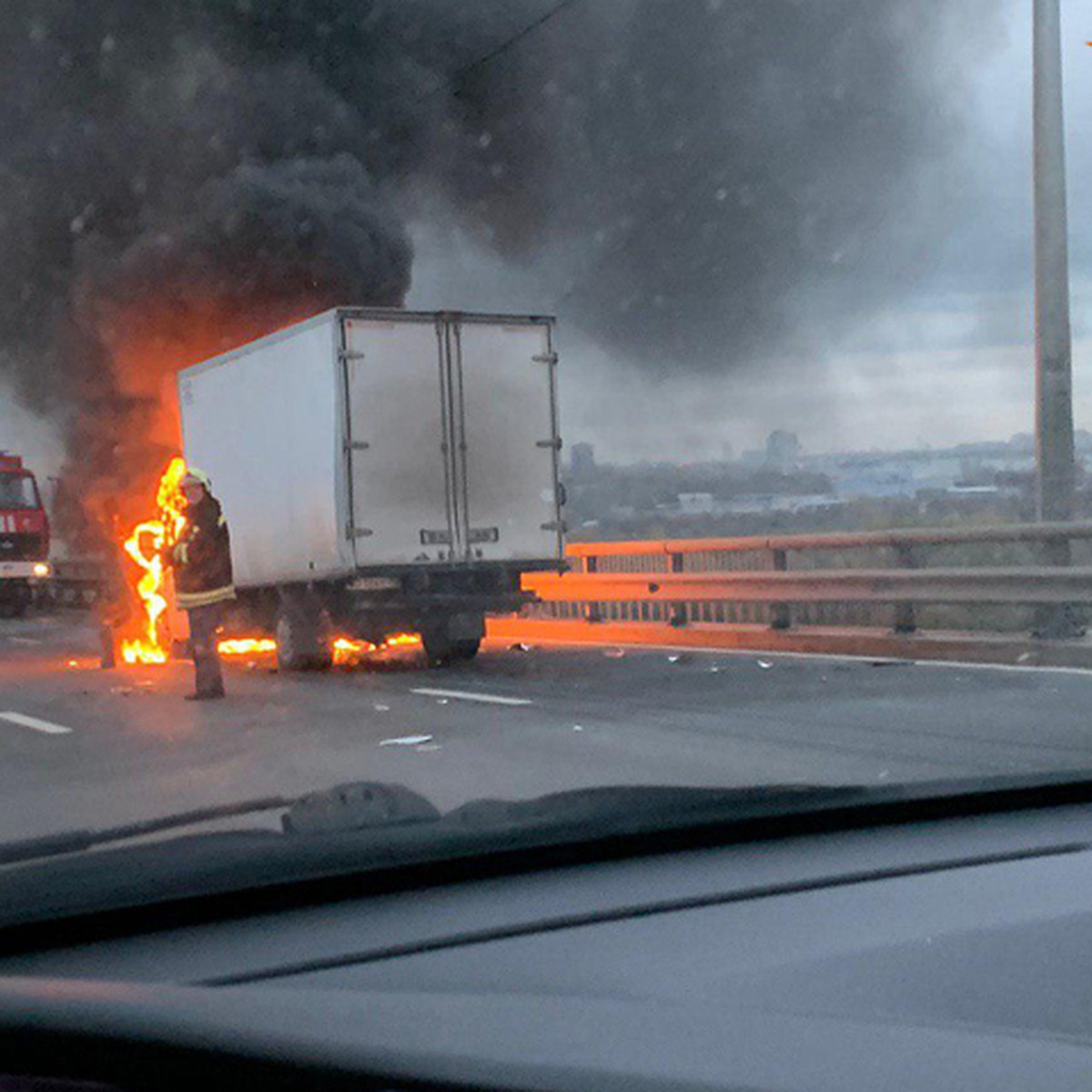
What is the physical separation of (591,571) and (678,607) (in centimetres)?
205

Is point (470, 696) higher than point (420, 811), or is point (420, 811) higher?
point (420, 811)

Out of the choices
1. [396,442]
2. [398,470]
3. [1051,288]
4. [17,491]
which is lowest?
[398,470]

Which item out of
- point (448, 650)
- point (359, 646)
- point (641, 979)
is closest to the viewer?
point (641, 979)

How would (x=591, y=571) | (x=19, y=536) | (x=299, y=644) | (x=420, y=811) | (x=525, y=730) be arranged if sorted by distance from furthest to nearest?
(x=19, y=536), (x=591, y=571), (x=299, y=644), (x=525, y=730), (x=420, y=811)

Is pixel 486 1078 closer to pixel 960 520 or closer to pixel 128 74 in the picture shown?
pixel 960 520

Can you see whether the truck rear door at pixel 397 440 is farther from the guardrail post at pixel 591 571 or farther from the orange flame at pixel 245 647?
the guardrail post at pixel 591 571

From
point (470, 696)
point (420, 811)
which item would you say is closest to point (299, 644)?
point (470, 696)

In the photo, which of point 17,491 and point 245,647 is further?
point 17,491

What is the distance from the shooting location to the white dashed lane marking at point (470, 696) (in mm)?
10883

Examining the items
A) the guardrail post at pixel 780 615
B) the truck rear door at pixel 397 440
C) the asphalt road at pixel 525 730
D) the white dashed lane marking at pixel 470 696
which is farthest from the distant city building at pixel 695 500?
the white dashed lane marking at pixel 470 696

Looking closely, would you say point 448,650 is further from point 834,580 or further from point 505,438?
point 834,580

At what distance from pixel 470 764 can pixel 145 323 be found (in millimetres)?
19829

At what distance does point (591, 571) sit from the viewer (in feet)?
59.6

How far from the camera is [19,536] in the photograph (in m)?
32.6
